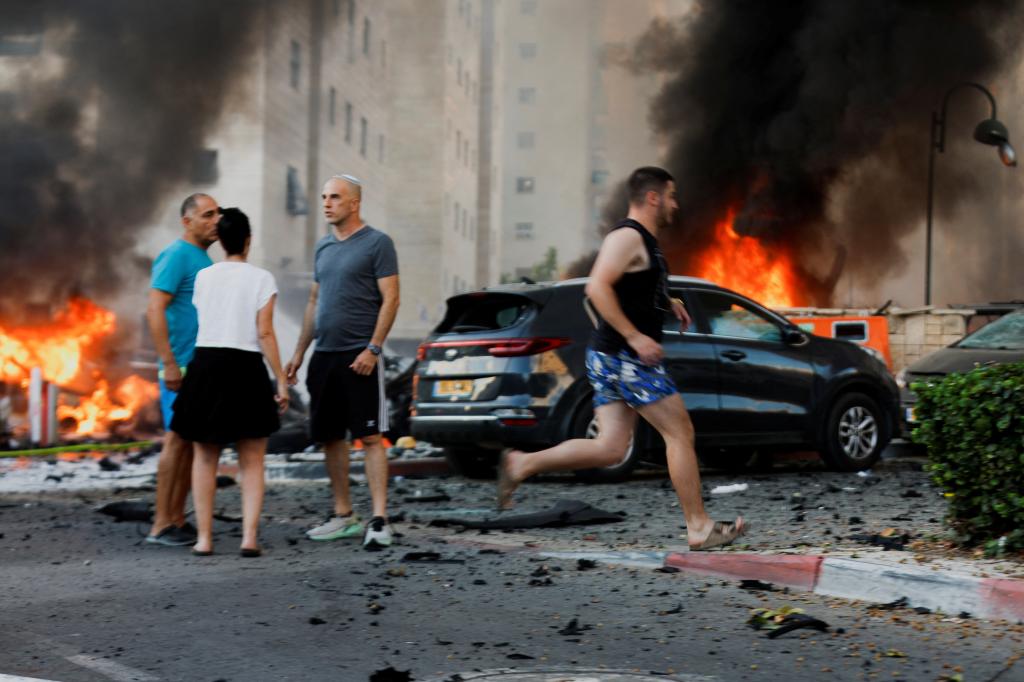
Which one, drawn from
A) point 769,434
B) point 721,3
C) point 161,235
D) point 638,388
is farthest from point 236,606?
point 721,3

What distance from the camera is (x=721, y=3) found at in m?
30.5

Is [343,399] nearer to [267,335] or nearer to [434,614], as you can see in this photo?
[267,335]

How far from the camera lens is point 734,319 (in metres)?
11.0

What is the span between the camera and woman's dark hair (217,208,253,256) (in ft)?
22.9

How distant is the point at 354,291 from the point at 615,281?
176 centimetres

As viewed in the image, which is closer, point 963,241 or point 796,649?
point 796,649

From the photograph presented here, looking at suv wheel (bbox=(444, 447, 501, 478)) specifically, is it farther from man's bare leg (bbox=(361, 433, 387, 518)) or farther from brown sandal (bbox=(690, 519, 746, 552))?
brown sandal (bbox=(690, 519, 746, 552))

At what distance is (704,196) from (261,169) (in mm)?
10496

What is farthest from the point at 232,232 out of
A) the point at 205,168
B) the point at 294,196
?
the point at 294,196

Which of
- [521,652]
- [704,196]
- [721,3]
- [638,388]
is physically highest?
[721,3]

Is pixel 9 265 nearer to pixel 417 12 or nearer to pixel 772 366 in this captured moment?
pixel 772 366

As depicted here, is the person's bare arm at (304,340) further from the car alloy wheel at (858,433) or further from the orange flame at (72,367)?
the orange flame at (72,367)

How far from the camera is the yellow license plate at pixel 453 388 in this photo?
33.8ft

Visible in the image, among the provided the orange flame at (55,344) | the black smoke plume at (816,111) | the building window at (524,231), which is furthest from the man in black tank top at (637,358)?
the building window at (524,231)
